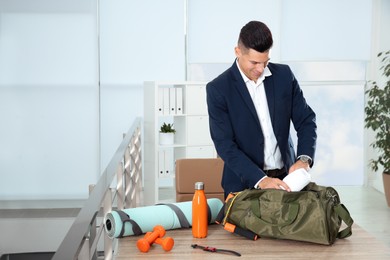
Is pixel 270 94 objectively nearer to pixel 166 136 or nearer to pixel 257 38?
pixel 257 38

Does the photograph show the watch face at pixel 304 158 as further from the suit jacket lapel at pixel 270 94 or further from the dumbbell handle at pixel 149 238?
the dumbbell handle at pixel 149 238

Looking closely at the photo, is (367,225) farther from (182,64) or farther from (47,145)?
(47,145)

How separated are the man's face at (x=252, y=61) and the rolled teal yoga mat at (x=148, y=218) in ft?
1.77

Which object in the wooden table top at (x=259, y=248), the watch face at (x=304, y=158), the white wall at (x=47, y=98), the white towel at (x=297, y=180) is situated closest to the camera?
the wooden table top at (x=259, y=248)

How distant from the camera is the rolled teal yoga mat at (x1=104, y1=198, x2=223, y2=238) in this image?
2381 mm

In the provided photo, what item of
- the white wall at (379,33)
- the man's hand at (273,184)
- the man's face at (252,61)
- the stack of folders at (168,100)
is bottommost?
the man's hand at (273,184)

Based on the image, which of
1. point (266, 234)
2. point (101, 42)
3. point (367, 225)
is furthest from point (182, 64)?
point (266, 234)

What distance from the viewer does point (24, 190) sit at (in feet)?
26.3

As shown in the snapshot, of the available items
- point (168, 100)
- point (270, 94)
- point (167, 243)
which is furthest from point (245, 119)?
point (168, 100)

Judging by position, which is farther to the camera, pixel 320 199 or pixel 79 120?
pixel 79 120

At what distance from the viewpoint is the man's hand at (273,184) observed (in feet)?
8.11

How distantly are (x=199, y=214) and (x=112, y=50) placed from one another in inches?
218

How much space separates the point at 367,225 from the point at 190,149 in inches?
70.5

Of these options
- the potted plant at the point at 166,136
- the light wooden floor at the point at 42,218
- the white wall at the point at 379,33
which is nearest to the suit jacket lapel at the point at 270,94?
the potted plant at the point at 166,136
